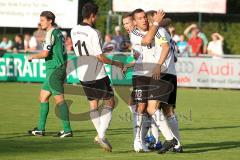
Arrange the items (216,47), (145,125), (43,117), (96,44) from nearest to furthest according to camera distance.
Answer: (96,44) → (145,125) → (43,117) → (216,47)

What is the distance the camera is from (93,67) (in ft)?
43.9

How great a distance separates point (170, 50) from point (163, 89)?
25.6 inches

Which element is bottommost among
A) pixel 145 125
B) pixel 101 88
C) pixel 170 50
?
pixel 145 125

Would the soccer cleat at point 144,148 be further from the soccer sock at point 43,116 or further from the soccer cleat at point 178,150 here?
the soccer sock at point 43,116

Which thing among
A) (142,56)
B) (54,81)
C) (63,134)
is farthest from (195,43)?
(142,56)

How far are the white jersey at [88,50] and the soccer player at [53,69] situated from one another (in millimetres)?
1815

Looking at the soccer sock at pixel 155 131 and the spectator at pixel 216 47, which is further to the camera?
the spectator at pixel 216 47

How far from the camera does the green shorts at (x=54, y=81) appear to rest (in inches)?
608

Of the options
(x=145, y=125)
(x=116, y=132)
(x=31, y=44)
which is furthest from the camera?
(x=31, y=44)

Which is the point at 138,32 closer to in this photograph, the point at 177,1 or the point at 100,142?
the point at 100,142

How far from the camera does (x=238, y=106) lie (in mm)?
22469

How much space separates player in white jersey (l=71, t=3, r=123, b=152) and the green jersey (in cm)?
A: 177

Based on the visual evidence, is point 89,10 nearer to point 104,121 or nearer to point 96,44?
point 96,44

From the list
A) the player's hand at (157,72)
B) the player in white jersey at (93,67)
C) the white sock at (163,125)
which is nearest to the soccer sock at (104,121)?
the player in white jersey at (93,67)
